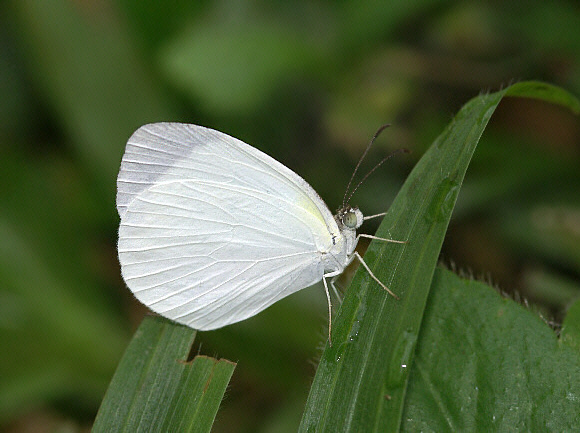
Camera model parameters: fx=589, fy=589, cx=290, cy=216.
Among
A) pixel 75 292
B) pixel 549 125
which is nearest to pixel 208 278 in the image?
pixel 75 292

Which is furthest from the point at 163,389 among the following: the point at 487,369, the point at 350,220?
the point at 487,369

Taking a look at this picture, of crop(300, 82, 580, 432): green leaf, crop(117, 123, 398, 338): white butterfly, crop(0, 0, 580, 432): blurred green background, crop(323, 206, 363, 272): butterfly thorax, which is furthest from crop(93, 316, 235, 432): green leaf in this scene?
crop(0, 0, 580, 432): blurred green background

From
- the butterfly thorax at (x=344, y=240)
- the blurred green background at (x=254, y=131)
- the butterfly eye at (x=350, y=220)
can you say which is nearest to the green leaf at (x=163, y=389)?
the butterfly thorax at (x=344, y=240)

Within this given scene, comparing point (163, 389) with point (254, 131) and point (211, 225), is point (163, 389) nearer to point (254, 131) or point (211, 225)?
point (211, 225)

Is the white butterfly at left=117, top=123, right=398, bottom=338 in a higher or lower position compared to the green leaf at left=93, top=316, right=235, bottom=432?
higher

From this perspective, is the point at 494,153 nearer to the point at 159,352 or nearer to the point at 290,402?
the point at 290,402

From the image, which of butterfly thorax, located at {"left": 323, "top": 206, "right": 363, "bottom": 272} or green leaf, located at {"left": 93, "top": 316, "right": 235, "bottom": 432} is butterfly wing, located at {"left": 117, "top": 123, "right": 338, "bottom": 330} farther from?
green leaf, located at {"left": 93, "top": 316, "right": 235, "bottom": 432}

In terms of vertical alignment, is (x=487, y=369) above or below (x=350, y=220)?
below

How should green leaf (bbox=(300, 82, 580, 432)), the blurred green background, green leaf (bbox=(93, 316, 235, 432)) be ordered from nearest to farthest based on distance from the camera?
green leaf (bbox=(300, 82, 580, 432))
green leaf (bbox=(93, 316, 235, 432))
the blurred green background
